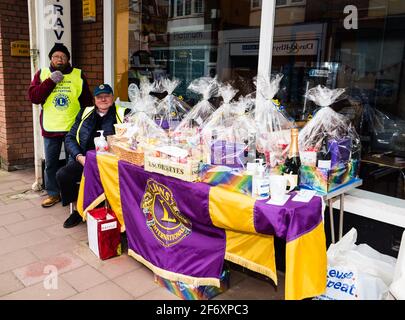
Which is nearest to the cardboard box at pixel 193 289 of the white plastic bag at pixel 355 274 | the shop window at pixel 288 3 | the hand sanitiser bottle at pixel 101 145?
the white plastic bag at pixel 355 274

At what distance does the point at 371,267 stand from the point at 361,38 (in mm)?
4288

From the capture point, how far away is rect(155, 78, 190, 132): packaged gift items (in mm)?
3336

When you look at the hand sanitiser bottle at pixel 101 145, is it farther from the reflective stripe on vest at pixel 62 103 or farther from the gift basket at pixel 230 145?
the reflective stripe on vest at pixel 62 103

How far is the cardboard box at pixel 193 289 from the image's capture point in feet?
8.58

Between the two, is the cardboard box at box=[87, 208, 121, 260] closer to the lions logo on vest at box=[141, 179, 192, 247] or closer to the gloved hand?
the lions logo on vest at box=[141, 179, 192, 247]

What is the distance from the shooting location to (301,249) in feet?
6.46

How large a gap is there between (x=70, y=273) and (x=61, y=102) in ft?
6.66

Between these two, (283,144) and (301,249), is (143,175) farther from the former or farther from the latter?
(301,249)

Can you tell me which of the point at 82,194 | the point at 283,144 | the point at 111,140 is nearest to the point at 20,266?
the point at 82,194

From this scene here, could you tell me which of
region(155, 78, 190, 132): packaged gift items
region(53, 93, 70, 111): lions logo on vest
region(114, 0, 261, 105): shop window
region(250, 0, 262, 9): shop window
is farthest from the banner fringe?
region(53, 93, 70, 111): lions logo on vest

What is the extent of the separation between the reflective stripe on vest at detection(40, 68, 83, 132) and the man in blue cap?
496mm

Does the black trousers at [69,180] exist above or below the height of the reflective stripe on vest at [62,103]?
below

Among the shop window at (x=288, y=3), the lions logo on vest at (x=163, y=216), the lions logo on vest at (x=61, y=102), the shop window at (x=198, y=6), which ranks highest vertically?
the shop window at (x=198, y=6)

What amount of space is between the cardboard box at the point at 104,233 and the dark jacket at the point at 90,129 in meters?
0.73
